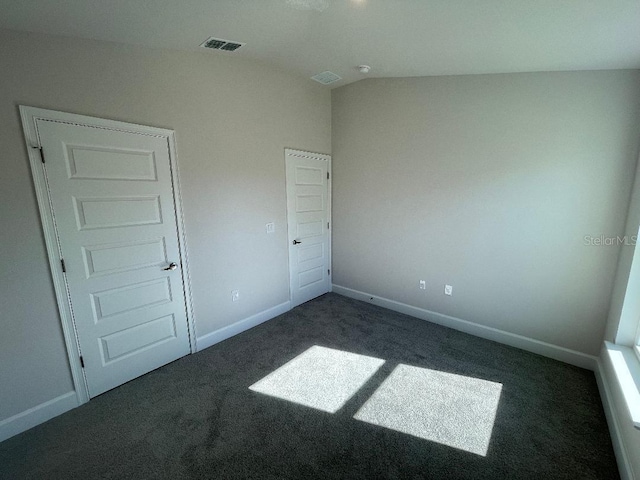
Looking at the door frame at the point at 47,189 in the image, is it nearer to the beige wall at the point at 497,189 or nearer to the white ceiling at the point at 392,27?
the white ceiling at the point at 392,27

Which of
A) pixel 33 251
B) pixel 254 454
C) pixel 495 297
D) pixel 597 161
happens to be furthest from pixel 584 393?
pixel 33 251

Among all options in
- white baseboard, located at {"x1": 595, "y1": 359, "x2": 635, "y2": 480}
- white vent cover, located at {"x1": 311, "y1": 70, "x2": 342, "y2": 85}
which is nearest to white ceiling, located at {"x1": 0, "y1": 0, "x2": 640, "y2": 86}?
white vent cover, located at {"x1": 311, "y1": 70, "x2": 342, "y2": 85}

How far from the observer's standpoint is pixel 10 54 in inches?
66.2

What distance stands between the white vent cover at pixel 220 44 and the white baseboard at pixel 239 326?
2741 millimetres

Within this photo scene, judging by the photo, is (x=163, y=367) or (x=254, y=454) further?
(x=163, y=367)

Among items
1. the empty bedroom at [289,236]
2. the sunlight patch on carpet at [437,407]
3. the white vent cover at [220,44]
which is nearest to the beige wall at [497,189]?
the empty bedroom at [289,236]

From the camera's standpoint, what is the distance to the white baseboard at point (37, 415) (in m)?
1.86

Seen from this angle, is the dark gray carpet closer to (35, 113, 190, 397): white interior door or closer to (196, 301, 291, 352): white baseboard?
(196, 301, 291, 352): white baseboard

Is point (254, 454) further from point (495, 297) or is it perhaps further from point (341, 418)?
point (495, 297)

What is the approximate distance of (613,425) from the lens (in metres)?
1.80

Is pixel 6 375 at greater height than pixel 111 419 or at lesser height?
greater

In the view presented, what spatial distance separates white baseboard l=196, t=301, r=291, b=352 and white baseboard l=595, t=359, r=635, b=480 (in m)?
3.07

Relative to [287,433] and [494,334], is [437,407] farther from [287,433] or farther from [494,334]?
[494,334]

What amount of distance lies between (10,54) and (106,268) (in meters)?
1.47
